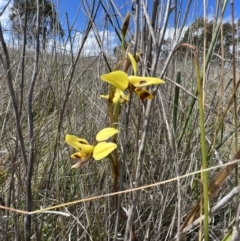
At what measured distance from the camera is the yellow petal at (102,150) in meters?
0.40

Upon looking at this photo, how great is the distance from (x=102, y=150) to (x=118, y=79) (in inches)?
3.3

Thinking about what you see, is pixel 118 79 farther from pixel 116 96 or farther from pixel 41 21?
pixel 41 21

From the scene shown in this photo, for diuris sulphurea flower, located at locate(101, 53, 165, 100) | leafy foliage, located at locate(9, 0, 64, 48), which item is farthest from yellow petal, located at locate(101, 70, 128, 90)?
leafy foliage, located at locate(9, 0, 64, 48)

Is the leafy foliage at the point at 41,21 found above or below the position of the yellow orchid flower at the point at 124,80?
above

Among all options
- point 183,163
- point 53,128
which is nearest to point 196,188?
point 183,163

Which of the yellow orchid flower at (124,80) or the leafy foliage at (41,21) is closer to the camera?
the yellow orchid flower at (124,80)

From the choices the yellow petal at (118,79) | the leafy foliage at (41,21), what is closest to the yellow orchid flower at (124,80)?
the yellow petal at (118,79)

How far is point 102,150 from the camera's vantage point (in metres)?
0.41

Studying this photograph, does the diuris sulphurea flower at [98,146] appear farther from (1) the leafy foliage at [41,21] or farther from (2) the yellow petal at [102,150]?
(1) the leafy foliage at [41,21]

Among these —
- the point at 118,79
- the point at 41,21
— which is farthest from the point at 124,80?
the point at 41,21

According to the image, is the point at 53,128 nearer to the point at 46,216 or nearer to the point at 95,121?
the point at 95,121

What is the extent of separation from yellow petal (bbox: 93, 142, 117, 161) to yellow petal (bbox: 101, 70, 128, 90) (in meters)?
0.07

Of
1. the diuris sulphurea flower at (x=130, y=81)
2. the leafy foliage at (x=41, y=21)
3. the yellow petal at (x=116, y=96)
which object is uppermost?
the leafy foliage at (x=41, y=21)

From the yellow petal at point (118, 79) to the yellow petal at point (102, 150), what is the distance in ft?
0.22
